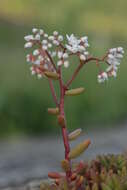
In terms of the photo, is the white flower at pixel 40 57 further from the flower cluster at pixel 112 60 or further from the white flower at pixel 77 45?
the flower cluster at pixel 112 60

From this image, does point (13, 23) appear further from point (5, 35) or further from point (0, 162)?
point (0, 162)

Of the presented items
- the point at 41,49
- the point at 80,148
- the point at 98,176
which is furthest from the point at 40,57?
the point at 98,176

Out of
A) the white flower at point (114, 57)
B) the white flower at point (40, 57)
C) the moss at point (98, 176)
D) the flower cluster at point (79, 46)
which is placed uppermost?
the flower cluster at point (79, 46)

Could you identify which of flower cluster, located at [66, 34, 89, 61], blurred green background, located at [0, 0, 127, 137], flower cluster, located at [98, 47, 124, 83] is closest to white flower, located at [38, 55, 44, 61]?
flower cluster, located at [66, 34, 89, 61]

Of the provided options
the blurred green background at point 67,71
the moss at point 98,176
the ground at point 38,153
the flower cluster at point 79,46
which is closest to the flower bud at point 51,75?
the flower cluster at point 79,46

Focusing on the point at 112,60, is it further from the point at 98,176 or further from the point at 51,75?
the point at 98,176

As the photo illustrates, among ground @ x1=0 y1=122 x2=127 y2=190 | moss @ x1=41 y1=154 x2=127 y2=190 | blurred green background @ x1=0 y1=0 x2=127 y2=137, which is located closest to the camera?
moss @ x1=41 y1=154 x2=127 y2=190

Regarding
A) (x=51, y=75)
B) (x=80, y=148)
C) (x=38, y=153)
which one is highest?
(x=51, y=75)

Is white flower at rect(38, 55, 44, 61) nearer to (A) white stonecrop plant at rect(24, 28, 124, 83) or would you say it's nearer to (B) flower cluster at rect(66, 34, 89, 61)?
(A) white stonecrop plant at rect(24, 28, 124, 83)
